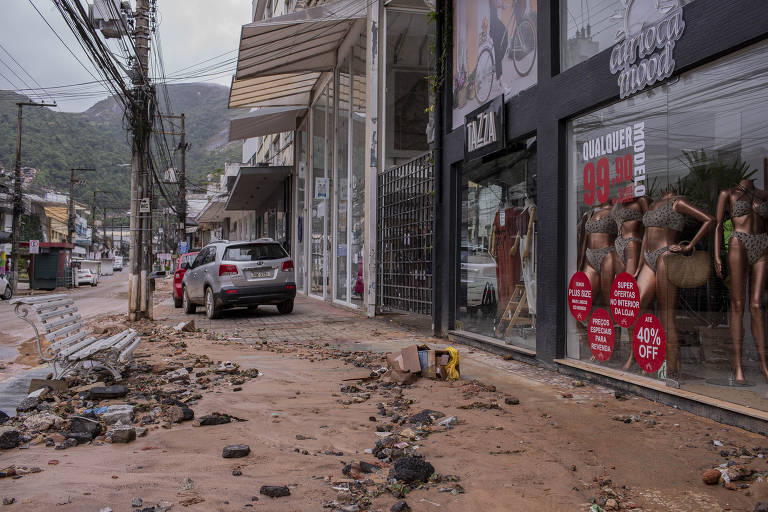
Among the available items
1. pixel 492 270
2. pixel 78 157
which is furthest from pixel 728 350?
pixel 78 157

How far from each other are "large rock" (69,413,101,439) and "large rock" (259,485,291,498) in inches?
68.6

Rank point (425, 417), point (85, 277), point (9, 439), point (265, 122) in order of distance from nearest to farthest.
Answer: point (9, 439) → point (425, 417) → point (265, 122) → point (85, 277)

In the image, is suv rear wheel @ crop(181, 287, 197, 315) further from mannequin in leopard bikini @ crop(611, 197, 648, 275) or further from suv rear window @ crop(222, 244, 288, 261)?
mannequin in leopard bikini @ crop(611, 197, 648, 275)

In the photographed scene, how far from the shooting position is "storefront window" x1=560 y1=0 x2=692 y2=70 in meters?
5.33

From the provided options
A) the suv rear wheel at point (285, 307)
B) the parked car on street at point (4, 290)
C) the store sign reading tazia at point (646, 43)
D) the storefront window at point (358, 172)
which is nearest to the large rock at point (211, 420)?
the store sign reading tazia at point (646, 43)

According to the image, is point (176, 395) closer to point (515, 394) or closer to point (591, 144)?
point (515, 394)

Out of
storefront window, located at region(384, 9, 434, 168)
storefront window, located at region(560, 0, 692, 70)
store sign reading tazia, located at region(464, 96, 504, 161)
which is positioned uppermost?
storefront window, located at region(384, 9, 434, 168)

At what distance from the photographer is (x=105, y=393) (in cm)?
549

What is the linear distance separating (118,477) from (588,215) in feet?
15.8

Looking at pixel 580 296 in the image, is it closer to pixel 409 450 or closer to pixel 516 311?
pixel 516 311

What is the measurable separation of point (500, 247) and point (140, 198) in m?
8.46

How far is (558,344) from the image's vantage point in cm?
648

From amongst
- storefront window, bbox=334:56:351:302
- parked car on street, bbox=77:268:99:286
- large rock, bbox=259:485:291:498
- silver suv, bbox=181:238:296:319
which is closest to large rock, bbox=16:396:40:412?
large rock, bbox=259:485:291:498

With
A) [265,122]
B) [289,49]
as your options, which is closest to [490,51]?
[289,49]
